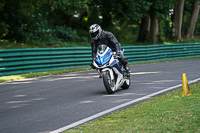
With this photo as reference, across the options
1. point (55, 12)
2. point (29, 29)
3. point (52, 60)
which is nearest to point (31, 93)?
point (52, 60)

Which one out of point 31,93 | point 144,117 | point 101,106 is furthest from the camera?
point 31,93

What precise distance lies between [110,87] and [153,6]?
67.1ft

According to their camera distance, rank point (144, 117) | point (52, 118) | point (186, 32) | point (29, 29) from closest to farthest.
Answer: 1. point (144, 117)
2. point (52, 118)
3. point (29, 29)
4. point (186, 32)

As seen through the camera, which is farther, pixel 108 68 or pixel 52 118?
pixel 108 68

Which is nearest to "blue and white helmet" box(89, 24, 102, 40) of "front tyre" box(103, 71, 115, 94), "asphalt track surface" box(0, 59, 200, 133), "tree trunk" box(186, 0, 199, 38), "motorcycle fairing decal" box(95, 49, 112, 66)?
"motorcycle fairing decal" box(95, 49, 112, 66)

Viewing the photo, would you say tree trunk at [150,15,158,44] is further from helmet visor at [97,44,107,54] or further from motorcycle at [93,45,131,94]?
helmet visor at [97,44,107,54]

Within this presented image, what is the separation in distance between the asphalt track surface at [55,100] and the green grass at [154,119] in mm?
633

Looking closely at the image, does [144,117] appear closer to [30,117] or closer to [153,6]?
[30,117]

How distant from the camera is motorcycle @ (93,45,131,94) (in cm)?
853

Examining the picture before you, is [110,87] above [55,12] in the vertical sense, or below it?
below

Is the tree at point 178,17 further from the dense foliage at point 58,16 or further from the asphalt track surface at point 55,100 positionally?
the asphalt track surface at point 55,100

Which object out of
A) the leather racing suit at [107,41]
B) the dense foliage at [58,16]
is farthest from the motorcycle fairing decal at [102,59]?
the dense foliage at [58,16]

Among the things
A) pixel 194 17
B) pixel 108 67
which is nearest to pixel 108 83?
pixel 108 67

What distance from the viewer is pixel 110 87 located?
28.7 feet
